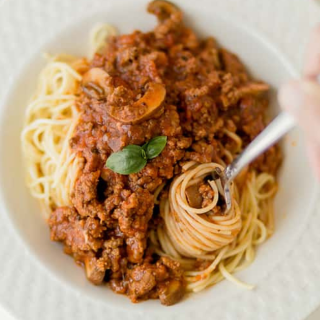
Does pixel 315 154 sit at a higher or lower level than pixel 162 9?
higher

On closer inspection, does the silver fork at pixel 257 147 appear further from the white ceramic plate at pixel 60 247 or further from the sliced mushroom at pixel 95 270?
the sliced mushroom at pixel 95 270

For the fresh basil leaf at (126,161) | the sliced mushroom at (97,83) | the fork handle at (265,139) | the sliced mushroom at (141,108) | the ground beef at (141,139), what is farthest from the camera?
the sliced mushroom at (97,83)

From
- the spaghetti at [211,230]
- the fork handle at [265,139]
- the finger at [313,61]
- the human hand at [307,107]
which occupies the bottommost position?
the spaghetti at [211,230]

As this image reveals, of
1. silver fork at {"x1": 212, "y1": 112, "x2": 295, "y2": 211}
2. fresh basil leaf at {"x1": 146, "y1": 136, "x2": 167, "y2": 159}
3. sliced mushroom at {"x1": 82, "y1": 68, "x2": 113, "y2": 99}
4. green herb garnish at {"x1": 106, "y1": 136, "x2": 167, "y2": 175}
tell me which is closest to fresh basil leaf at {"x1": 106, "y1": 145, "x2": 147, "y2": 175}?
green herb garnish at {"x1": 106, "y1": 136, "x2": 167, "y2": 175}

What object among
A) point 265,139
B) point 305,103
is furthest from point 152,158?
point 305,103

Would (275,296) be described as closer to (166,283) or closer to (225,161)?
(166,283)

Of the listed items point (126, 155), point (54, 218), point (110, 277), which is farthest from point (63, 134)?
point (110, 277)

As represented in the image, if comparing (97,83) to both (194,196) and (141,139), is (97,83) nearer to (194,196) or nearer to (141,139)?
(141,139)

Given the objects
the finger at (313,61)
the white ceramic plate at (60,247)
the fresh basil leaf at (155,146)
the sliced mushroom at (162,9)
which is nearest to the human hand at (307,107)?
the finger at (313,61)
